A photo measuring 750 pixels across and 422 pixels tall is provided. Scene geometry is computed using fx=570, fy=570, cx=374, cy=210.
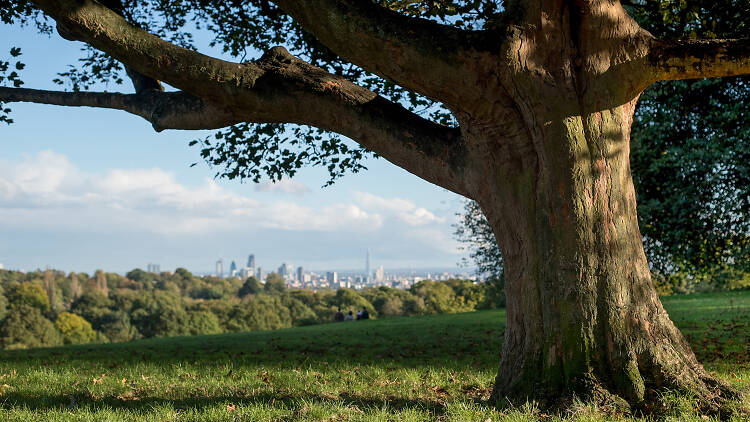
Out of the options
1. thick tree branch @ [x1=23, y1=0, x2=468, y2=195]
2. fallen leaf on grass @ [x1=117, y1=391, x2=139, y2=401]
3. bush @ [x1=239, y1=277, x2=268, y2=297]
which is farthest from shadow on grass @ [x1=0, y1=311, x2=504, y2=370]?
bush @ [x1=239, y1=277, x2=268, y2=297]

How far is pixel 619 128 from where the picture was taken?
6.39 metres

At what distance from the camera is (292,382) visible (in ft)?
26.8

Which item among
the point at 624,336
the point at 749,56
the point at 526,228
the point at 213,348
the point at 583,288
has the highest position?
the point at 749,56

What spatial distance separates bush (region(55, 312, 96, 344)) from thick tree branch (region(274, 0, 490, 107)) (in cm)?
7933

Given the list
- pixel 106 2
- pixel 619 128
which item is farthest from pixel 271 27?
pixel 619 128

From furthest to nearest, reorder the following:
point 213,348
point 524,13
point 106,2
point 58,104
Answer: point 213,348 → point 106,2 → point 58,104 → point 524,13

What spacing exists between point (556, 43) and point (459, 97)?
1226 mm

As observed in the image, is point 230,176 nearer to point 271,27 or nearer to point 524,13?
point 271,27

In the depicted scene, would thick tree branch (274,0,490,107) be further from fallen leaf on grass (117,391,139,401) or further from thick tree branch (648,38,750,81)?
fallen leaf on grass (117,391,139,401)

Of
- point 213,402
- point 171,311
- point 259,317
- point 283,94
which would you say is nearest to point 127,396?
point 213,402

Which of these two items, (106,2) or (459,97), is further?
(106,2)

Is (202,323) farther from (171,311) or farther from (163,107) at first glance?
(163,107)

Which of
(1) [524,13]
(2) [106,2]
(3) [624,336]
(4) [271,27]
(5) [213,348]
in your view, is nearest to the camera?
(3) [624,336]

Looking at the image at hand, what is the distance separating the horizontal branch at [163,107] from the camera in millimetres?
7441
